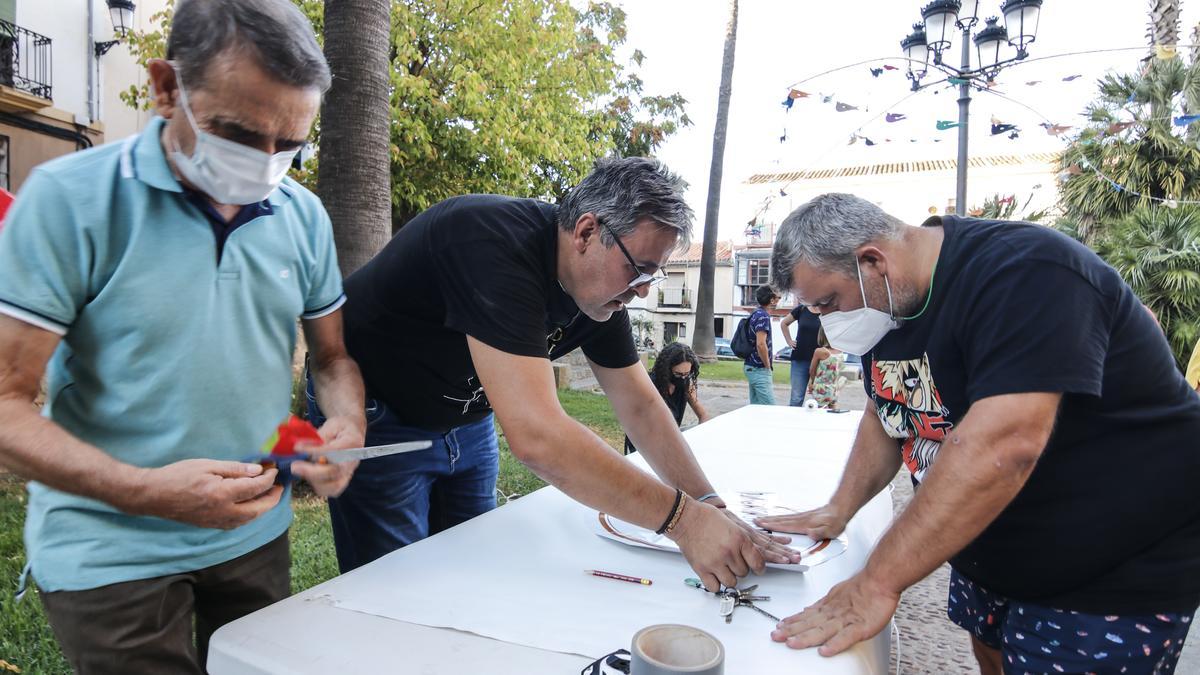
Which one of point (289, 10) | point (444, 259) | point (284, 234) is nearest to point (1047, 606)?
point (444, 259)

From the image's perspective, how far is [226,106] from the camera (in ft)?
3.63

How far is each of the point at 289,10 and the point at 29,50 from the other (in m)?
13.1

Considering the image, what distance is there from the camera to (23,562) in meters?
3.13

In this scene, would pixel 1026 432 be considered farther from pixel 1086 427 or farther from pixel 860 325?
pixel 860 325

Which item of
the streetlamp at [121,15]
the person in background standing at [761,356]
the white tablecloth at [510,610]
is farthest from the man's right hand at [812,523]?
the streetlamp at [121,15]

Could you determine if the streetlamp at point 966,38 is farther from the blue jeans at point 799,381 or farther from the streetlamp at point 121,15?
the streetlamp at point 121,15

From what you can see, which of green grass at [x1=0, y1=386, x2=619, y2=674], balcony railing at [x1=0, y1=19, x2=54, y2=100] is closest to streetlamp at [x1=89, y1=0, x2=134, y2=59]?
balcony railing at [x1=0, y1=19, x2=54, y2=100]

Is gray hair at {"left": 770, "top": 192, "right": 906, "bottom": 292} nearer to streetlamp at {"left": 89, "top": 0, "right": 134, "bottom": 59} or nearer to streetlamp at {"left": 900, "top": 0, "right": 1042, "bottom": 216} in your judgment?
streetlamp at {"left": 900, "top": 0, "right": 1042, "bottom": 216}

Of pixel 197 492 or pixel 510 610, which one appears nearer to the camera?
pixel 197 492

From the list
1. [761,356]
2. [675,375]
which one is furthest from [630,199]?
[761,356]

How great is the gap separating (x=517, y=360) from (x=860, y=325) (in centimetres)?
82

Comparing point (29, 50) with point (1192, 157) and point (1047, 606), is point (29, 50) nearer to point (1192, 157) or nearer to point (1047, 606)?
A: point (1047, 606)

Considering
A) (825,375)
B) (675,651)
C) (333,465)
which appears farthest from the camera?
(825,375)

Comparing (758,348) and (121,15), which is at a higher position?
→ (121,15)
